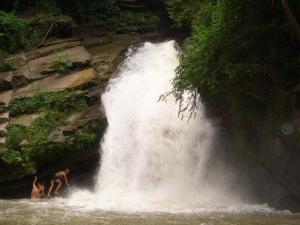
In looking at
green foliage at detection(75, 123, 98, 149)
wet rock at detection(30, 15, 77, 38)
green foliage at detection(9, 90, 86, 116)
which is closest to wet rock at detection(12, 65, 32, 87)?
green foliage at detection(9, 90, 86, 116)


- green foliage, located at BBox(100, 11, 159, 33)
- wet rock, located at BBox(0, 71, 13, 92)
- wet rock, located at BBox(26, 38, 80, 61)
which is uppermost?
green foliage, located at BBox(100, 11, 159, 33)

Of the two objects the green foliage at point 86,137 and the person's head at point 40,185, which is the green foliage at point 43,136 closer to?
the green foliage at point 86,137

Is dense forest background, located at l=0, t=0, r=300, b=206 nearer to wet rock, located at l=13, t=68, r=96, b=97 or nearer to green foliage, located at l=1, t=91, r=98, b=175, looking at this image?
green foliage, located at l=1, t=91, r=98, b=175

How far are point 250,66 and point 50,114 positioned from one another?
7545 mm

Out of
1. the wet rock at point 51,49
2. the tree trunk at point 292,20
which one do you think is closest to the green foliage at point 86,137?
the wet rock at point 51,49

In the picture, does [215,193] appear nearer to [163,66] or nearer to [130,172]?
[130,172]

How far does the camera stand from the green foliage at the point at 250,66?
12.6m

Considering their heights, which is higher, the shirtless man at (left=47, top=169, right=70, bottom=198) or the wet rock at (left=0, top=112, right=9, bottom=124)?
the wet rock at (left=0, top=112, right=9, bottom=124)

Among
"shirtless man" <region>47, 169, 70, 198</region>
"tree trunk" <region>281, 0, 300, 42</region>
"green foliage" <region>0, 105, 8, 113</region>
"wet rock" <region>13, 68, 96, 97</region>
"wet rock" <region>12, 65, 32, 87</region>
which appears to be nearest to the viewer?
"tree trunk" <region>281, 0, 300, 42</region>

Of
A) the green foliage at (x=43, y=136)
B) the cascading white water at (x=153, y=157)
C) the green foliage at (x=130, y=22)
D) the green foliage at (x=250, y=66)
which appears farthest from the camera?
the green foliage at (x=130, y=22)

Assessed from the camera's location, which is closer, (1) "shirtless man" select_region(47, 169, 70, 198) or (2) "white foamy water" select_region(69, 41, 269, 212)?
(2) "white foamy water" select_region(69, 41, 269, 212)

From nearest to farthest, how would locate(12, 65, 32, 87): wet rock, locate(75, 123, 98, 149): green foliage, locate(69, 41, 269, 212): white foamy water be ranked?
locate(69, 41, 269, 212): white foamy water, locate(75, 123, 98, 149): green foliage, locate(12, 65, 32, 87): wet rock

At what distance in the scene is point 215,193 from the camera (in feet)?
50.6

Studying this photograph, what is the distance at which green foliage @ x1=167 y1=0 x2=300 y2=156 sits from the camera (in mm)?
12633
